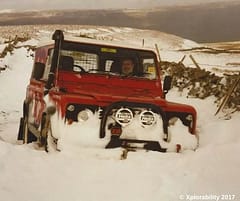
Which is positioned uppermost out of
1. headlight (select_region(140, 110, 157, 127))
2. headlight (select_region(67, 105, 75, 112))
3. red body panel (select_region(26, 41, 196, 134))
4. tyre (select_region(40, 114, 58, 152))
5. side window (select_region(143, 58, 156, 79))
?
side window (select_region(143, 58, 156, 79))

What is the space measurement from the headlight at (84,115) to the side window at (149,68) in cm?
190

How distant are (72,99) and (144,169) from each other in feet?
4.24

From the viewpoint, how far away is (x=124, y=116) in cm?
696

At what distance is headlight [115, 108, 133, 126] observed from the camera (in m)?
6.93

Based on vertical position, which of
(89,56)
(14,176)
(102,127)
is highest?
(89,56)

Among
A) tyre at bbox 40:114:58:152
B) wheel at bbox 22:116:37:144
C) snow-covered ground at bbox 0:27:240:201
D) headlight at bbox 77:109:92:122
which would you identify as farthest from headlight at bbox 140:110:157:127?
wheel at bbox 22:116:37:144

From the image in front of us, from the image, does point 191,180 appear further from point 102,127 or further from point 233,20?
point 233,20

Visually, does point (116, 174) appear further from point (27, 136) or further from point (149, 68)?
point (27, 136)

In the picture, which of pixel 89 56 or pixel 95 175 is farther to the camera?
pixel 89 56

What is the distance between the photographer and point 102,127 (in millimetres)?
6852

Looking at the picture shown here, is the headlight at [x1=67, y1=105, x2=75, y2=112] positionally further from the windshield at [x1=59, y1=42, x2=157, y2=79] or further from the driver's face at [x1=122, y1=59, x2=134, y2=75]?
the driver's face at [x1=122, y1=59, x2=134, y2=75]

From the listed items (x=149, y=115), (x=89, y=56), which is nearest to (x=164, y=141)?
(x=149, y=115)

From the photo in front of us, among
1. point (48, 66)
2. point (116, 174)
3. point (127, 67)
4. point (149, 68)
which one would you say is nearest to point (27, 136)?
point (48, 66)

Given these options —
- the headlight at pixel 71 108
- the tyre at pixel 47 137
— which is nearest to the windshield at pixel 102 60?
the tyre at pixel 47 137
